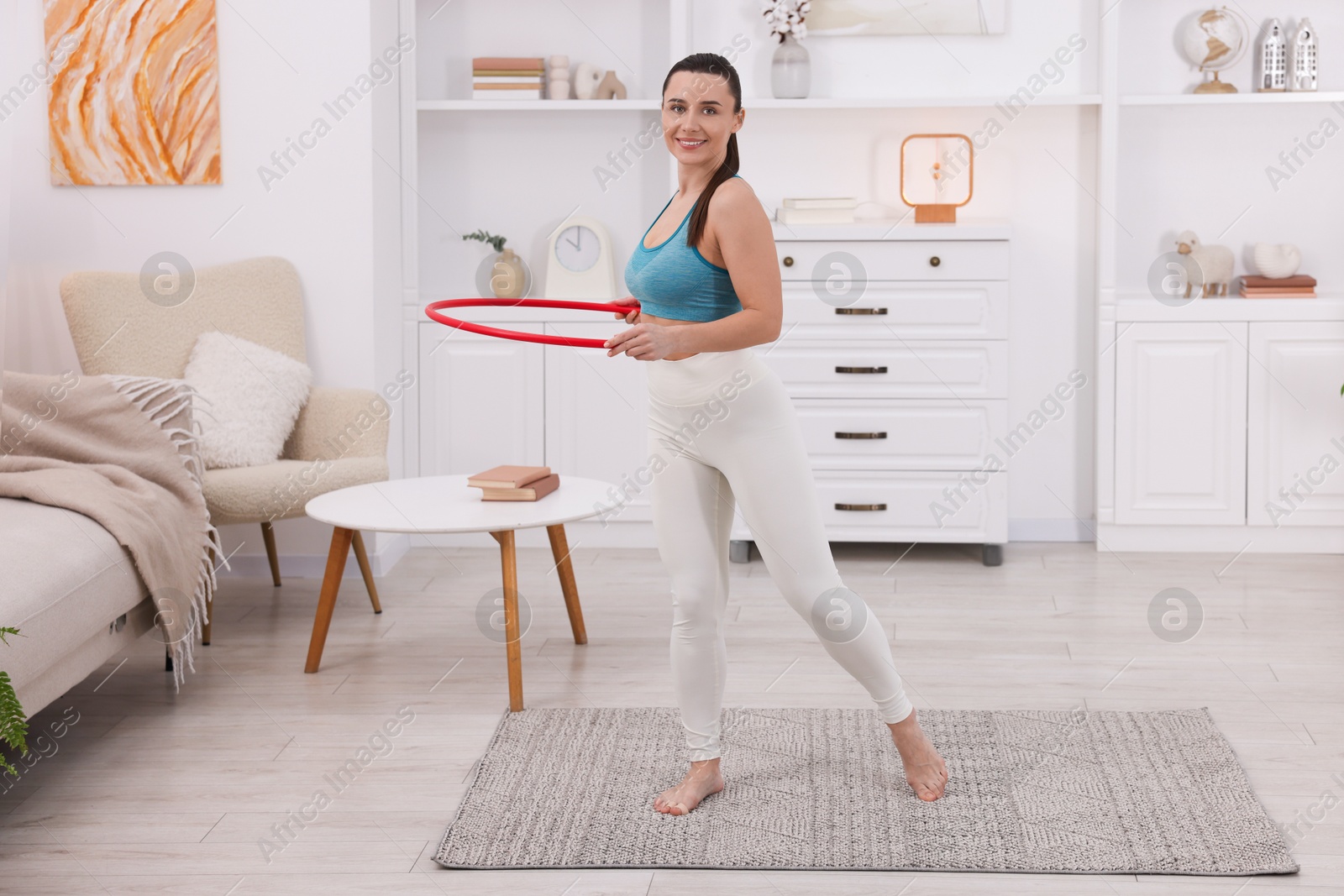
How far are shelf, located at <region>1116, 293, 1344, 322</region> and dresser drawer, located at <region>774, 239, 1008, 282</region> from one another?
54 cm

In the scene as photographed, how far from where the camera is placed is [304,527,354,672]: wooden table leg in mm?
3076

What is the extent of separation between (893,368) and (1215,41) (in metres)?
1.56

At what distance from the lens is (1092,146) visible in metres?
4.41

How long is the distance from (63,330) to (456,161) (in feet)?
4.71

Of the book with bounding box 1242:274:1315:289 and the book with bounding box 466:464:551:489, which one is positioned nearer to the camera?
the book with bounding box 466:464:551:489

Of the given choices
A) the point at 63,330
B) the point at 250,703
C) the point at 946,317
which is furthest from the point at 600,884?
the point at 63,330

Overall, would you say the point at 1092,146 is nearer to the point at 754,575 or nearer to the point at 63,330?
the point at 754,575

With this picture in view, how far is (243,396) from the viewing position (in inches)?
144

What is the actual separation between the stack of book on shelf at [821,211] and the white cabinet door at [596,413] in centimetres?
73

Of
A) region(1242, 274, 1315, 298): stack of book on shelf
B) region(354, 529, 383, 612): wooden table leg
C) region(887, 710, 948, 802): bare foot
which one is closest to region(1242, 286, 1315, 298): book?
region(1242, 274, 1315, 298): stack of book on shelf

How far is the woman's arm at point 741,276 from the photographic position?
1991mm

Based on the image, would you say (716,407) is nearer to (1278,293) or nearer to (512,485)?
(512,485)

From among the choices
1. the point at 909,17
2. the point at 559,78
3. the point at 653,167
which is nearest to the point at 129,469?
the point at 559,78

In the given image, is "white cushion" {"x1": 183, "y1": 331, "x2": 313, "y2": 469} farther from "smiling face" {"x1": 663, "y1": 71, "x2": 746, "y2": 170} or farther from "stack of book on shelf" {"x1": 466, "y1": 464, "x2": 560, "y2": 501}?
"smiling face" {"x1": 663, "y1": 71, "x2": 746, "y2": 170}
